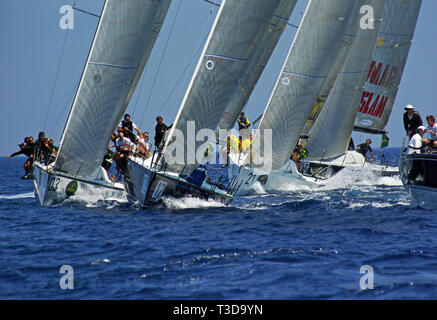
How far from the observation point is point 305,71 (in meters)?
21.3

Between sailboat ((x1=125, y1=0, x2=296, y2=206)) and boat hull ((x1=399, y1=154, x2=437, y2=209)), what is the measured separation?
4.50 m

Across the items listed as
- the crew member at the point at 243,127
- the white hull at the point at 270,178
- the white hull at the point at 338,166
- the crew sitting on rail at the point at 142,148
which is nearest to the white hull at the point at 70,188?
the crew sitting on rail at the point at 142,148

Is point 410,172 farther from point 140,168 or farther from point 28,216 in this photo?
point 28,216

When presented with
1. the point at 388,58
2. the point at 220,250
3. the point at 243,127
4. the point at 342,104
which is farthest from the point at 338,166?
the point at 220,250

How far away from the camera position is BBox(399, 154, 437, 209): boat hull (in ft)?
49.4

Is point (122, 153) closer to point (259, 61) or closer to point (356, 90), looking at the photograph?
point (259, 61)

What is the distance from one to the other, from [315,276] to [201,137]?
758cm

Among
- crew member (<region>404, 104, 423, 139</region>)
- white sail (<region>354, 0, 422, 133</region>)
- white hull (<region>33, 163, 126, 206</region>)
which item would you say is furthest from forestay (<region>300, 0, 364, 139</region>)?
white hull (<region>33, 163, 126, 206</region>)

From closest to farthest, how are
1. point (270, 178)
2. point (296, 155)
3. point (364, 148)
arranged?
point (270, 178) → point (296, 155) → point (364, 148)

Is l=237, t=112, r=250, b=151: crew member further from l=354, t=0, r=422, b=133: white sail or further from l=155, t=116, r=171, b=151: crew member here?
l=354, t=0, r=422, b=133: white sail

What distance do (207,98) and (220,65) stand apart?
36.0 inches

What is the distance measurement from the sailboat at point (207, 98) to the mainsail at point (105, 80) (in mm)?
1619

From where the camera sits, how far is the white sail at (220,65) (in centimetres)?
1631

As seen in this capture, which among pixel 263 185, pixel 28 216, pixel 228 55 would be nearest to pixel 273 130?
pixel 263 185
